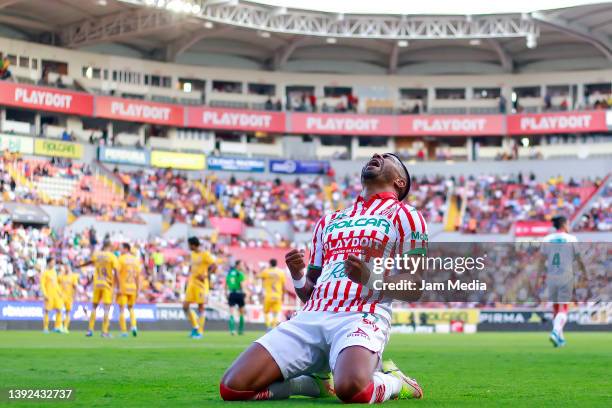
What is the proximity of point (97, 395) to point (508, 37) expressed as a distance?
2233 inches

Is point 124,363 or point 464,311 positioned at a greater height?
point 124,363

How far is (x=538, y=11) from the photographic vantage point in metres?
60.1

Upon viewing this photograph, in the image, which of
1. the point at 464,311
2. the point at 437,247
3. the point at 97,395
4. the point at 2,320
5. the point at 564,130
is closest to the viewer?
the point at 97,395

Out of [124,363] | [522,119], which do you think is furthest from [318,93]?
[124,363]

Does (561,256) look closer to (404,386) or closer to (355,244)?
(404,386)

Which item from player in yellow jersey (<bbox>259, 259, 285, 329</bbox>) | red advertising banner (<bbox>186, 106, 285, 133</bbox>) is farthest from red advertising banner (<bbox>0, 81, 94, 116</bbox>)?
player in yellow jersey (<bbox>259, 259, 285, 329</bbox>)

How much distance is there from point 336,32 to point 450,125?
10507 mm

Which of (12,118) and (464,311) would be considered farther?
(12,118)

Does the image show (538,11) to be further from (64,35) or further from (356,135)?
(64,35)

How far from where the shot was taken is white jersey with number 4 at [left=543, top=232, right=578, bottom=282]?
1956 centimetres

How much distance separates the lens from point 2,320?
116 feet

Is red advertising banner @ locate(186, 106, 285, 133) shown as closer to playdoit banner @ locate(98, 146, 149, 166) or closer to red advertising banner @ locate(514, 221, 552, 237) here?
playdoit banner @ locate(98, 146, 149, 166)

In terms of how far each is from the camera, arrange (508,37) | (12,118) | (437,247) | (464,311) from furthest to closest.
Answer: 1. (508,37)
2. (12,118)
3. (464,311)
4. (437,247)

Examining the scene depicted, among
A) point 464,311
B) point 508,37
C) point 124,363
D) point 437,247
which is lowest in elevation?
point 464,311
